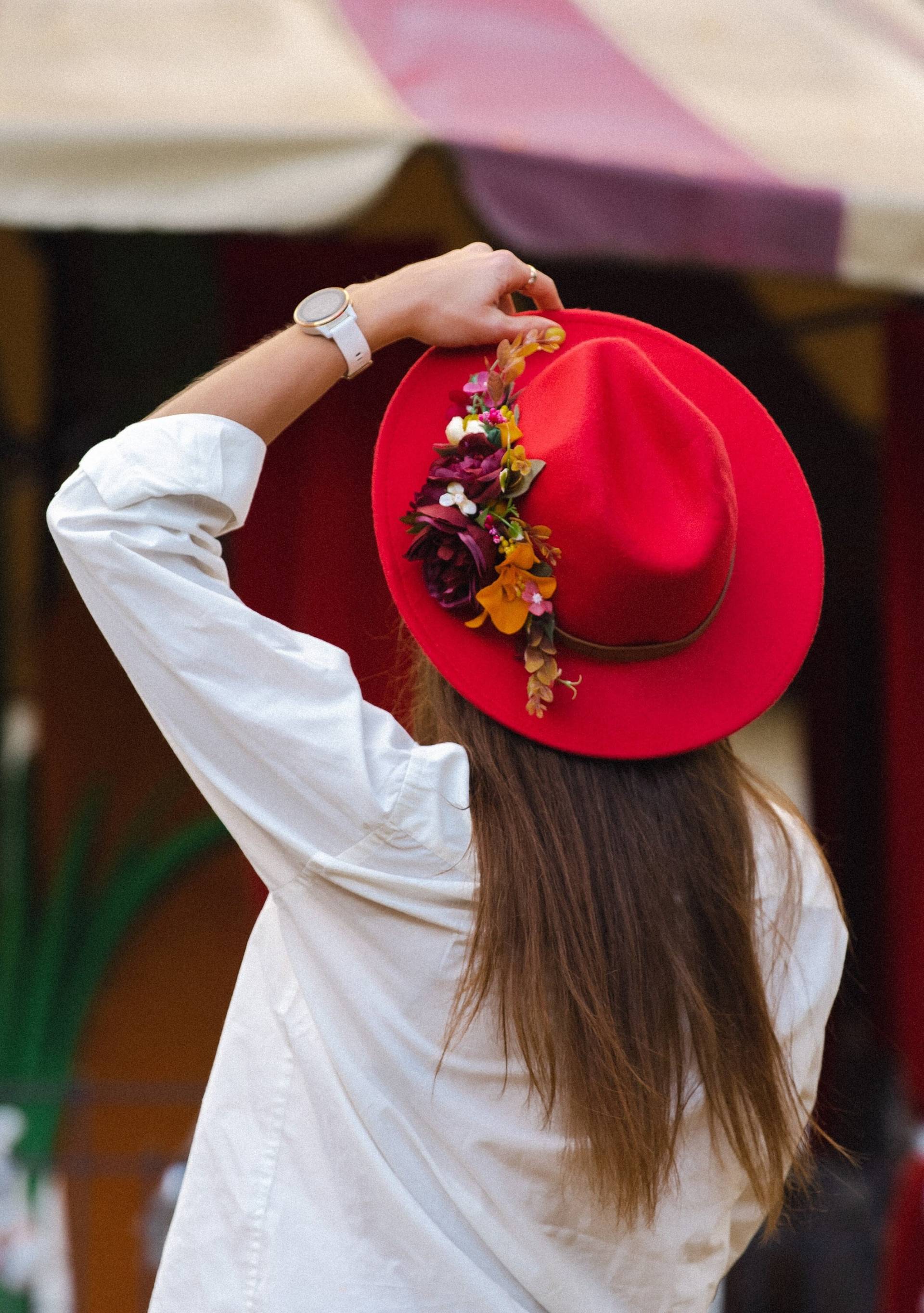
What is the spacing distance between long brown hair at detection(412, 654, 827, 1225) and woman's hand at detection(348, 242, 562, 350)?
28 centimetres

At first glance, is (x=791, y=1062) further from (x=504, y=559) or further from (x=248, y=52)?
(x=248, y=52)

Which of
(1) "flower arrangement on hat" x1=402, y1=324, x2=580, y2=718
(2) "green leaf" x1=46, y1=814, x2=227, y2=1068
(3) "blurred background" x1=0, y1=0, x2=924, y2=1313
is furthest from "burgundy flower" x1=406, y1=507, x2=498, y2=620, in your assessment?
(2) "green leaf" x1=46, y1=814, x2=227, y2=1068

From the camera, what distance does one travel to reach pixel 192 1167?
3.42ft

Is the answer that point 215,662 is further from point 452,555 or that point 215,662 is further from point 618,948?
point 618,948

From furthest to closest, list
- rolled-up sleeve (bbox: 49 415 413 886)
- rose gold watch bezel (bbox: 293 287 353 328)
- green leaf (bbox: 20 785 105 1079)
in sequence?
green leaf (bbox: 20 785 105 1079), rose gold watch bezel (bbox: 293 287 353 328), rolled-up sleeve (bbox: 49 415 413 886)

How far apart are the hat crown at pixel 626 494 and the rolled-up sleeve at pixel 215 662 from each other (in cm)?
19

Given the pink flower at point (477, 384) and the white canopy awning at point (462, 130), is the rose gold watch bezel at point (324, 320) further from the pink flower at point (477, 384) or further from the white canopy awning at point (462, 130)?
the white canopy awning at point (462, 130)

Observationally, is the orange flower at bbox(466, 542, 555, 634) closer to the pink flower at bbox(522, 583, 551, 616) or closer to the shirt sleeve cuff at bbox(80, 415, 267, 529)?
the pink flower at bbox(522, 583, 551, 616)

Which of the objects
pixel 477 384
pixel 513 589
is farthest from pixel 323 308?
pixel 513 589

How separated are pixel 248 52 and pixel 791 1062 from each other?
2036 millimetres

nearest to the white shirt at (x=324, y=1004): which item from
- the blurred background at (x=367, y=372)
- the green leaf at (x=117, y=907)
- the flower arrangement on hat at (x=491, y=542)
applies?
the flower arrangement on hat at (x=491, y=542)

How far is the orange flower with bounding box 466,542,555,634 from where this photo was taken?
1.00 m

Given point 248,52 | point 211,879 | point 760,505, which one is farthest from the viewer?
point 211,879

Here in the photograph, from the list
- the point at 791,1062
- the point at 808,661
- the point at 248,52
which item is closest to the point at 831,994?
the point at 791,1062
